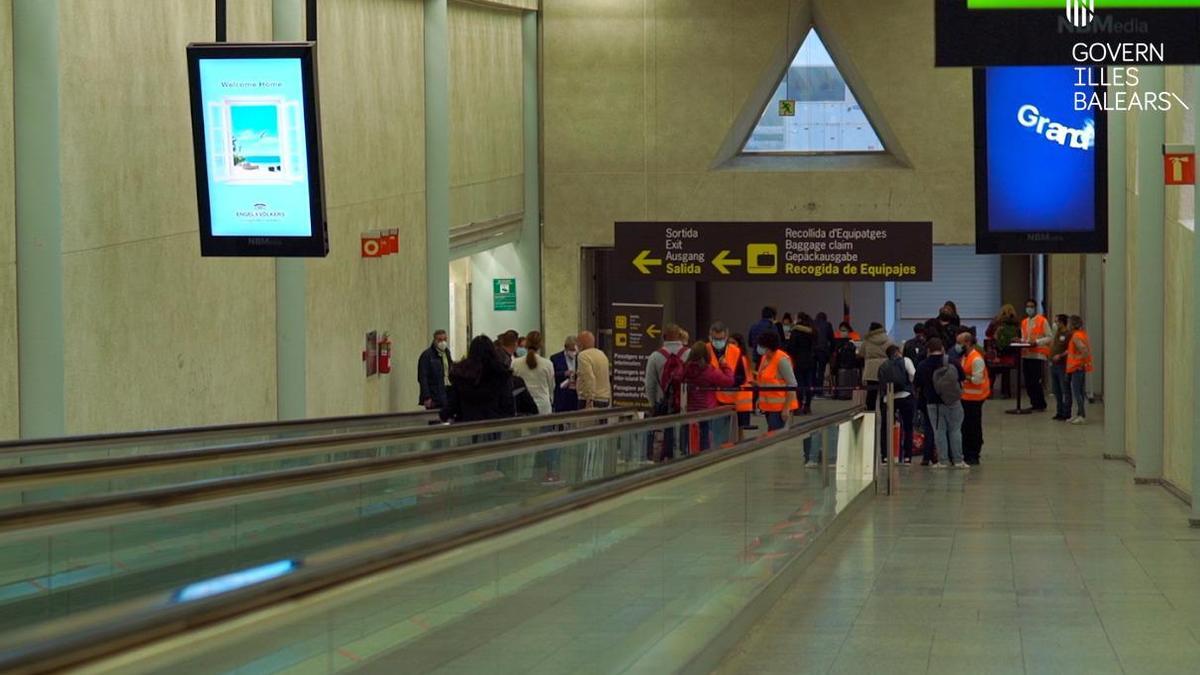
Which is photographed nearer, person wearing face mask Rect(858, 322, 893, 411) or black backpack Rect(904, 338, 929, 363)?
person wearing face mask Rect(858, 322, 893, 411)

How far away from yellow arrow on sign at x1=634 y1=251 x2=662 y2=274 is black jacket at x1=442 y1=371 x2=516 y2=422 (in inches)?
325

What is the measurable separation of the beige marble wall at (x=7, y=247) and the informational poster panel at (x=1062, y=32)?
20.6 ft

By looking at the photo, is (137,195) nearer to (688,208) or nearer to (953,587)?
(953,587)

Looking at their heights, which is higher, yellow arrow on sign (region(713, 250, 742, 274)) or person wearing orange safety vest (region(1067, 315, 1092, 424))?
yellow arrow on sign (region(713, 250, 742, 274))

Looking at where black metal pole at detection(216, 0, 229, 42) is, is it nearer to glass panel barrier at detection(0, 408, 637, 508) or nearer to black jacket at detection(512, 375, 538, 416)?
glass panel barrier at detection(0, 408, 637, 508)

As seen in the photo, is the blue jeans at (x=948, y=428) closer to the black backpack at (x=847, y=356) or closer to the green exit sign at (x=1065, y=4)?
the green exit sign at (x=1065, y=4)

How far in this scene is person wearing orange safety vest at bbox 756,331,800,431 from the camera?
59.2 feet

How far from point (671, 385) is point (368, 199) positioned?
5.51 m

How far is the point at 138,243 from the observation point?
554 inches

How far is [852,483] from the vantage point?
1403 cm

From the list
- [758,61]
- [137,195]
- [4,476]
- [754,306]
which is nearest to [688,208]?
[758,61]

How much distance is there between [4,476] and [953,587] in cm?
567

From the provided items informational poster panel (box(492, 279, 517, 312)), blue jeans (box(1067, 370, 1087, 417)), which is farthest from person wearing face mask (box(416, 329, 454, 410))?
blue jeans (box(1067, 370, 1087, 417))

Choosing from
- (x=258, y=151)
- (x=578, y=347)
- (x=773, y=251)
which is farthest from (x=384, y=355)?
(x=258, y=151)
